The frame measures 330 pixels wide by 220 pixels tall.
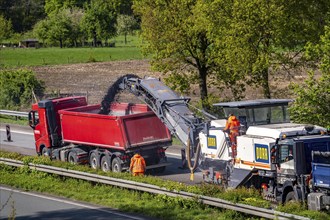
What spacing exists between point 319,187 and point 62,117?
14361 millimetres

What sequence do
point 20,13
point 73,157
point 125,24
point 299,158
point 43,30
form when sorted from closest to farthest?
1. point 299,158
2. point 73,157
3. point 43,30
4. point 125,24
5. point 20,13

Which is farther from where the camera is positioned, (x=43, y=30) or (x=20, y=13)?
(x=20, y=13)

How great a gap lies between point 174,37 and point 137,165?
15001 millimetres

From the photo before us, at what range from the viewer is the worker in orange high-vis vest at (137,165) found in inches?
1038

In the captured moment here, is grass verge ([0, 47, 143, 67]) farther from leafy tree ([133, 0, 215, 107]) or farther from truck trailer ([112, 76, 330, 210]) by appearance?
truck trailer ([112, 76, 330, 210])

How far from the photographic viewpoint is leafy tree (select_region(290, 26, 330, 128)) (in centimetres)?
2867

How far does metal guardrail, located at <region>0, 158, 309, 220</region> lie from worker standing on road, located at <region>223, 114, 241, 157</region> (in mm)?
3084

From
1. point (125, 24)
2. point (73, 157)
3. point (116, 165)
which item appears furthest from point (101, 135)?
point (125, 24)

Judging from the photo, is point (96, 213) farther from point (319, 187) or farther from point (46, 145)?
point (46, 145)

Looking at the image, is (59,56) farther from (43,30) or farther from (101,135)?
(101,135)

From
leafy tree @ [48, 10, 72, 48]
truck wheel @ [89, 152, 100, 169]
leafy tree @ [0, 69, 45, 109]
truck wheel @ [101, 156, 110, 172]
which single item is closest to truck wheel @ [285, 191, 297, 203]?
truck wheel @ [101, 156, 110, 172]

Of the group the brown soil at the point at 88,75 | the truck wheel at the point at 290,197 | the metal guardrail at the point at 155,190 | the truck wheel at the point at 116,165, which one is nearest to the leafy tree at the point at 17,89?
the brown soil at the point at 88,75

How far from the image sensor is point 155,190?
22328mm

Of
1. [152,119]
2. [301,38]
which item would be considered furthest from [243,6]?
[152,119]
